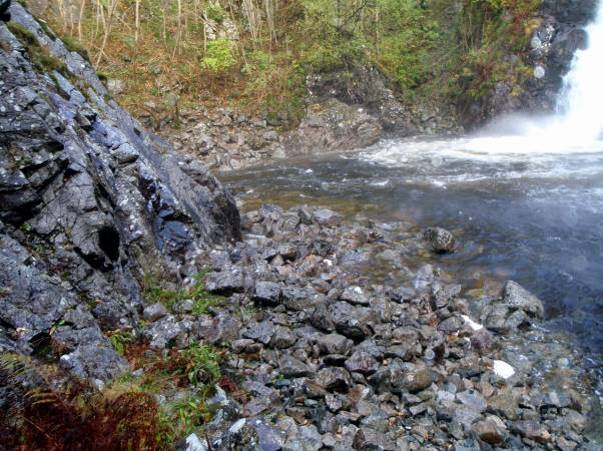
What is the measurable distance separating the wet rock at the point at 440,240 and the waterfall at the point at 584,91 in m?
7.93

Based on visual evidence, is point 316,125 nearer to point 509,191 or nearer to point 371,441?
point 509,191

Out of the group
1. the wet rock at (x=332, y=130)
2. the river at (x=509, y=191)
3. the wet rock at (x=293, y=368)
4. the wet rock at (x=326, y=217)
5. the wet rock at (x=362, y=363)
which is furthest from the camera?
the wet rock at (x=332, y=130)

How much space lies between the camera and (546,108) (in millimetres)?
13742

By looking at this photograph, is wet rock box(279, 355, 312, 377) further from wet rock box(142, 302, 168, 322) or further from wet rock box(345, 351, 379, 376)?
wet rock box(142, 302, 168, 322)

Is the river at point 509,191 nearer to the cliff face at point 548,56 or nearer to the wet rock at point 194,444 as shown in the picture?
the cliff face at point 548,56

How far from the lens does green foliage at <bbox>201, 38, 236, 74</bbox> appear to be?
15110 millimetres

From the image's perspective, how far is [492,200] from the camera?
8891mm

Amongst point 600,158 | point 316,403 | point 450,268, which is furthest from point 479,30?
point 316,403

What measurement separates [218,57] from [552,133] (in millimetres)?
10701

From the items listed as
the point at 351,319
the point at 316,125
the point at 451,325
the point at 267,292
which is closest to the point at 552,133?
the point at 316,125

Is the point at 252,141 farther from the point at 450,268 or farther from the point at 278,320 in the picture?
the point at 278,320

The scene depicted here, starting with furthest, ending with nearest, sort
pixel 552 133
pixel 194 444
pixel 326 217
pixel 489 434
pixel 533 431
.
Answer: pixel 552 133 → pixel 326 217 → pixel 533 431 → pixel 489 434 → pixel 194 444

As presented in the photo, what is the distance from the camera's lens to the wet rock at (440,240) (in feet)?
23.4

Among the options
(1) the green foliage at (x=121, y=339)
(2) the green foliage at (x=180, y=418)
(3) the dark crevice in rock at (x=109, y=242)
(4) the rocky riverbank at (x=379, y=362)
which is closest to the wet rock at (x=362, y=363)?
(4) the rocky riverbank at (x=379, y=362)
